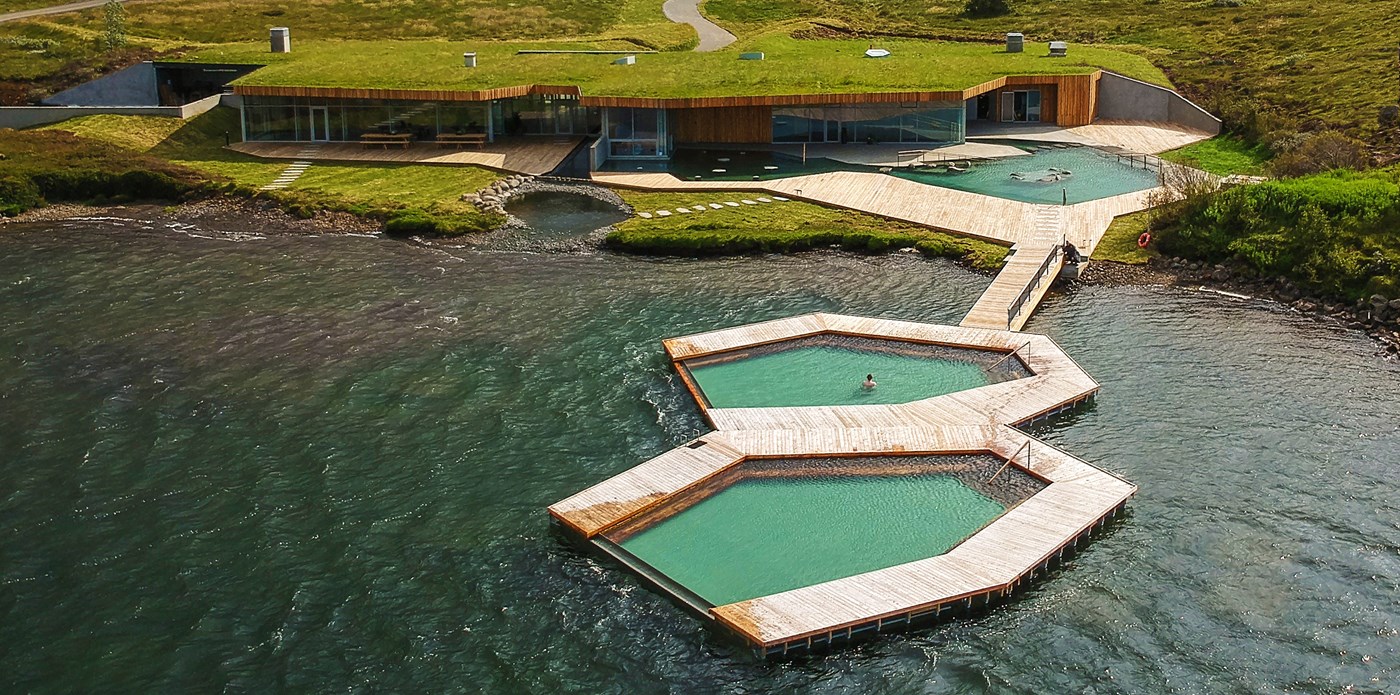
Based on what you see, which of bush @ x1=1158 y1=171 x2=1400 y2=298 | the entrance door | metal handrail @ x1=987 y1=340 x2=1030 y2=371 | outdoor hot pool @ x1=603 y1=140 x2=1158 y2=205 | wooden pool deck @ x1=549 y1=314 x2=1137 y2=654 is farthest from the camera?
the entrance door

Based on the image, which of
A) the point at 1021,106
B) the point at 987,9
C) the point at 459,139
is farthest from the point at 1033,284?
the point at 987,9

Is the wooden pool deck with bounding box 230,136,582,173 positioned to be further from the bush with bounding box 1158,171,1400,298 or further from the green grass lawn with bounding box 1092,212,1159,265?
the bush with bounding box 1158,171,1400,298

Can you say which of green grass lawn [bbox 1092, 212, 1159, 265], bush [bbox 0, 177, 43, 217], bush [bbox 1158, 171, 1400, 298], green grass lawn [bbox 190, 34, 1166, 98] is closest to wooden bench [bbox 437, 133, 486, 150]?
green grass lawn [bbox 190, 34, 1166, 98]

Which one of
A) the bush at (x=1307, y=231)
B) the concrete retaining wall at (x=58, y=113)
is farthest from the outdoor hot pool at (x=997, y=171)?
the concrete retaining wall at (x=58, y=113)

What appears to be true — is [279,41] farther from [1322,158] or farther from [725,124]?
[1322,158]

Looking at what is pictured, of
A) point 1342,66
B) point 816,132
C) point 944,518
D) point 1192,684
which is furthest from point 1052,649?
point 1342,66

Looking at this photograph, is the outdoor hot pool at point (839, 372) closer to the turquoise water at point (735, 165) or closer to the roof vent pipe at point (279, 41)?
the turquoise water at point (735, 165)

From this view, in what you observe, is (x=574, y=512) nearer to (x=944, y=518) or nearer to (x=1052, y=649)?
(x=944, y=518)
